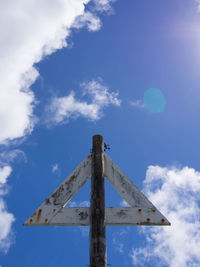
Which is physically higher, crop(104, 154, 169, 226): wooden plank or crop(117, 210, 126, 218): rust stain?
crop(104, 154, 169, 226): wooden plank

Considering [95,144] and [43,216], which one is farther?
[95,144]

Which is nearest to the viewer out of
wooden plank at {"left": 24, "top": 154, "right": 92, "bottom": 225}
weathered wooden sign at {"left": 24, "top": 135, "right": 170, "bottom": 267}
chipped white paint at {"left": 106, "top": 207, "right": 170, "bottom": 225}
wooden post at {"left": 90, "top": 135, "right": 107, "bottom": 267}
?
wooden post at {"left": 90, "top": 135, "right": 107, "bottom": 267}

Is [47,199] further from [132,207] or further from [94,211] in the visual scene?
[132,207]

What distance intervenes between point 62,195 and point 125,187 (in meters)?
1.11

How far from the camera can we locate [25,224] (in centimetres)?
416

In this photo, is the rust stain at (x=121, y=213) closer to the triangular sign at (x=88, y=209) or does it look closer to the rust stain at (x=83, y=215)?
the triangular sign at (x=88, y=209)

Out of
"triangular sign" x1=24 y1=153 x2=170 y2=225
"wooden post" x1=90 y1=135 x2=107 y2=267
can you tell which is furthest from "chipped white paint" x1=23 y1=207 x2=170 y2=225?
"wooden post" x1=90 y1=135 x2=107 y2=267

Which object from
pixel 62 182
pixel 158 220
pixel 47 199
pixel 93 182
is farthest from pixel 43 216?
pixel 158 220

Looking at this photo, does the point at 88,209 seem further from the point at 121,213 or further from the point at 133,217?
the point at 133,217

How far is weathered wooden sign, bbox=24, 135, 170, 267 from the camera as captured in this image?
3852mm

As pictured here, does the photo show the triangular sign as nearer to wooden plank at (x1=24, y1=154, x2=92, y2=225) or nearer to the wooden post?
wooden plank at (x1=24, y1=154, x2=92, y2=225)

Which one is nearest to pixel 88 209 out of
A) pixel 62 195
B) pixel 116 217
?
pixel 116 217

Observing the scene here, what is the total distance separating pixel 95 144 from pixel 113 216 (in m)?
1.37

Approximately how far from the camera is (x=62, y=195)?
445 centimetres
